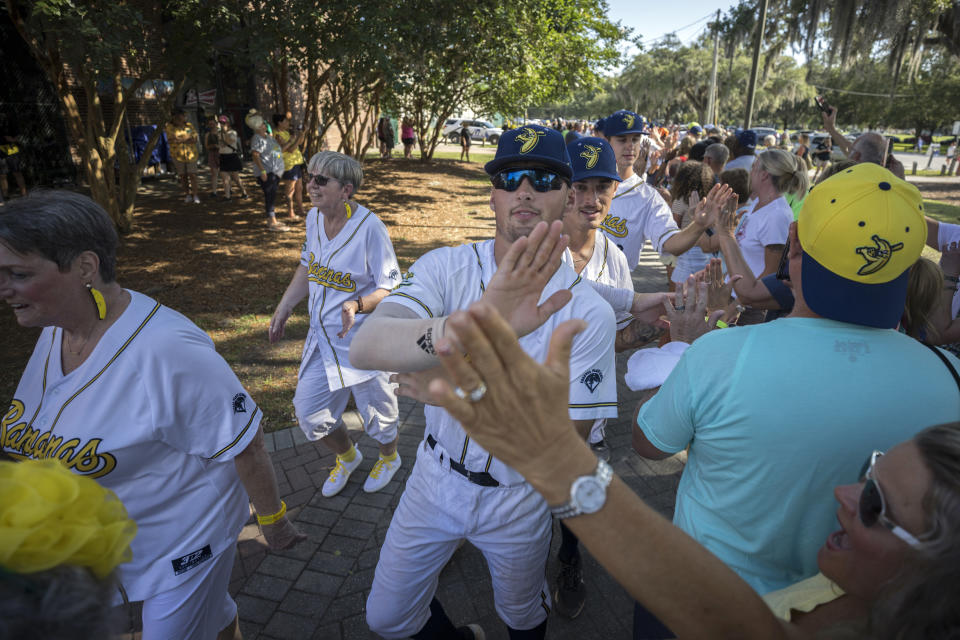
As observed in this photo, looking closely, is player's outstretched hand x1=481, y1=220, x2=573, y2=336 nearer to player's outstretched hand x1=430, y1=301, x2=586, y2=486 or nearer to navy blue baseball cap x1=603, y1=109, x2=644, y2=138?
player's outstretched hand x1=430, y1=301, x2=586, y2=486

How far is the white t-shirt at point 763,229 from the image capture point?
412cm

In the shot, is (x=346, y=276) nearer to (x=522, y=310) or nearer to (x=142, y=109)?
(x=522, y=310)

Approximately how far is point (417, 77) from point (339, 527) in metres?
11.8

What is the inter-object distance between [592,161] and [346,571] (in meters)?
3.25

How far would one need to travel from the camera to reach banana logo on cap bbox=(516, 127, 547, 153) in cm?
226

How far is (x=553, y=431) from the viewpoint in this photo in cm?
95

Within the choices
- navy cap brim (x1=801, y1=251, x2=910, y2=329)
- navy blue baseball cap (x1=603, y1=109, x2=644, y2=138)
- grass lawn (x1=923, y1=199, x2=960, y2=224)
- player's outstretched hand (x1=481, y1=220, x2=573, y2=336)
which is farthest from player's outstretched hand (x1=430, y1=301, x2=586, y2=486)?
grass lawn (x1=923, y1=199, x2=960, y2=224)

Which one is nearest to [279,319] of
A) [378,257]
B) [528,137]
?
[378,257]

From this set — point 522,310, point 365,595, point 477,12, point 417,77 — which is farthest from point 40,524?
point 417,77

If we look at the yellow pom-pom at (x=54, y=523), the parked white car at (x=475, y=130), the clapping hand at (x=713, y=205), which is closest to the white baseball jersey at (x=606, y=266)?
the clapping hand at (x=713, y=205)

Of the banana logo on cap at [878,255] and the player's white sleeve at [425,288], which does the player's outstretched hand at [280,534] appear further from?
the banana logo on cap at [878,255]

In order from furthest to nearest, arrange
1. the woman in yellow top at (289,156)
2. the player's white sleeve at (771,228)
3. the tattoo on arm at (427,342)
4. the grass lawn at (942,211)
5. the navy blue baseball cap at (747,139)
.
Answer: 1. the grass lawn at (942,211)
2. the woman in yellow top at (289,156)
3. the navy blue baseball cap at (747,139)
4. the player's white sleeve at (771,228)
5. the tattoo on arm at (427,342)

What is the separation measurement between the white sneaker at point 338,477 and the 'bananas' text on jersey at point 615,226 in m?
3.05

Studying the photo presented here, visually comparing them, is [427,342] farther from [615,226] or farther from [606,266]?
[615,226]
